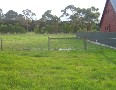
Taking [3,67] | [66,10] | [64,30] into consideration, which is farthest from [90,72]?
[66,10]

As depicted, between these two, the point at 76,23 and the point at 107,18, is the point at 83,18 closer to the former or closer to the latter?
the point at 76,23

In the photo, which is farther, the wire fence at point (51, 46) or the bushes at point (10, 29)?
the bushes at point (10, 29)

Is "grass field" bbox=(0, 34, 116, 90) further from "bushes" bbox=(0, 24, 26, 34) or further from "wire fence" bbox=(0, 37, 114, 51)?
"bushes" bbox=(0, 24, 26, 34)

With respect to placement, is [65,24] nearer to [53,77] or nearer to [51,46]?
[51,46]

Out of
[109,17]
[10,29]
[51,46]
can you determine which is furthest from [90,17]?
[51,46]

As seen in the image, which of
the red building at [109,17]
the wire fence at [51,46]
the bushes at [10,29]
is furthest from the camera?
the bushes at [10,29]

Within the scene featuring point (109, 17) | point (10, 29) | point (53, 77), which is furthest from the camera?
point (10, 29)

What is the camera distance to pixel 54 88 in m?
8.60

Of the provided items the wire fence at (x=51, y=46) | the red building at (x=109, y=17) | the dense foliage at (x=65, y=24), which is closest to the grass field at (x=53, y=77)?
the wire fence at (x=51, y=46)

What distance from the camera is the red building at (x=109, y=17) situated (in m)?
32.3

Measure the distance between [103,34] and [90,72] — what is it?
57.3 ft

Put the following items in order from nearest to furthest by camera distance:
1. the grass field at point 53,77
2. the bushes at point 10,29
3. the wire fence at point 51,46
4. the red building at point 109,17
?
the grass field at point 53,77 → the wire fence at point 51,46 → the red building at point 109,17 → the bushes at point 10,29

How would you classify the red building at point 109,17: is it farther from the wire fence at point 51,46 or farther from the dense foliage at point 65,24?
the dense foliage at point 65,24

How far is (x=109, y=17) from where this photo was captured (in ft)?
115
